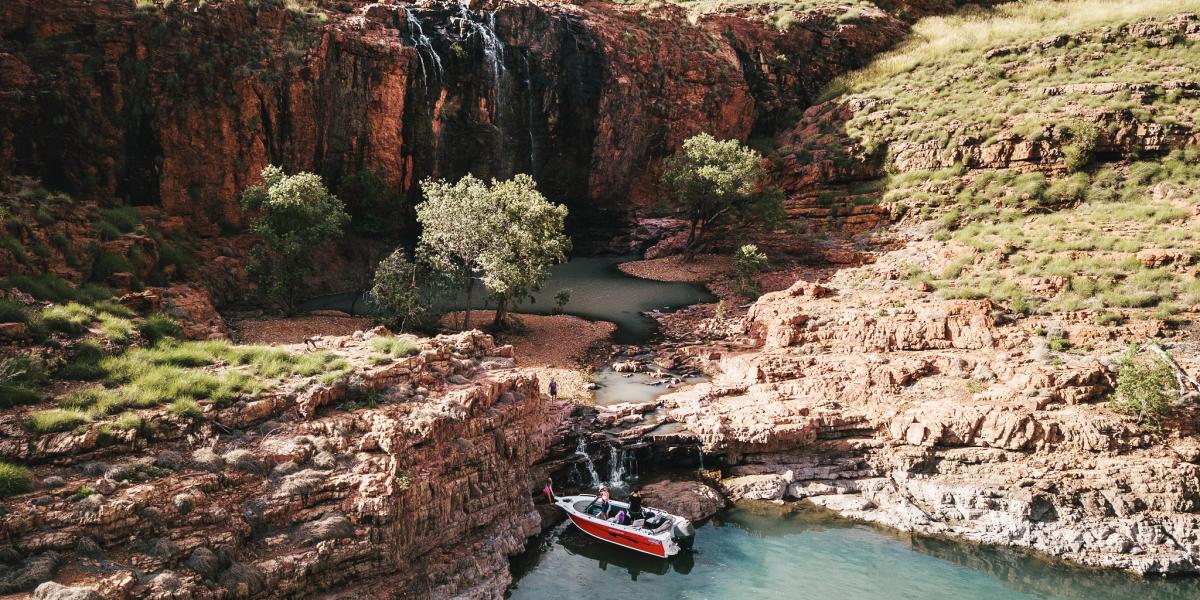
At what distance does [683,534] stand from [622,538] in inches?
60.3

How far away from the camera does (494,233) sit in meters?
25.5

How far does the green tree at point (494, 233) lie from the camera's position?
984 inches

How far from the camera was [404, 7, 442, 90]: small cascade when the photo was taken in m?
37.4

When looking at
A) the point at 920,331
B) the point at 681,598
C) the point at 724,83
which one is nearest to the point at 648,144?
the point at 724,83

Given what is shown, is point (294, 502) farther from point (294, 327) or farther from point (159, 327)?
point (294, 327)

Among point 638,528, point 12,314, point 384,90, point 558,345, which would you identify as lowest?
point 638,528

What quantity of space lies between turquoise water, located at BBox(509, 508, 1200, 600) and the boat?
1.36 feet

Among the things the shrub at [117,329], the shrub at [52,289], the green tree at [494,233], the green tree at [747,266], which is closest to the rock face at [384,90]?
the shrub at [52,289]

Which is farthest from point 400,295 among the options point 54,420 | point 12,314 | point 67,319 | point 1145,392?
point 1145,392

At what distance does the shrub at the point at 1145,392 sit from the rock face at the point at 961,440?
36 centimetres

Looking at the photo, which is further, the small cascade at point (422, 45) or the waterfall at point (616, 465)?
the small cascade at point (422, 45)

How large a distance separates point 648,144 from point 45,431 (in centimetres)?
4033

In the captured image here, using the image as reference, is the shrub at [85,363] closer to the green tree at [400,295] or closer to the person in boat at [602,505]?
the green tree at [400,295]

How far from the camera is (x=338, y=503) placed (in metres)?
12.6
